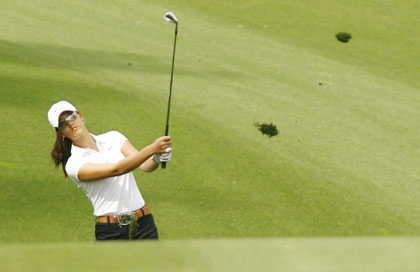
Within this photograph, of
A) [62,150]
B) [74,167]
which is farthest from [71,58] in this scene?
[74,167]

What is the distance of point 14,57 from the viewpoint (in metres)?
11.7

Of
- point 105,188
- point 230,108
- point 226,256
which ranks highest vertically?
point 226,256

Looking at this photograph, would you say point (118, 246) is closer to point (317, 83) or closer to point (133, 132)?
point (133, 132)

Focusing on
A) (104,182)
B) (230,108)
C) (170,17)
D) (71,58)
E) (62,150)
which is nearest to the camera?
(104,182)

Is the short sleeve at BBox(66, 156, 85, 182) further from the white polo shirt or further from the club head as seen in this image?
the club head

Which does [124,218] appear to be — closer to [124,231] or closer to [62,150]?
[124,231]

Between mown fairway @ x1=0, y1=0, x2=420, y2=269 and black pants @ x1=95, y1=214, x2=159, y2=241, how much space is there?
1.91 metres

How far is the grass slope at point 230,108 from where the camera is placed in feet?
25.0

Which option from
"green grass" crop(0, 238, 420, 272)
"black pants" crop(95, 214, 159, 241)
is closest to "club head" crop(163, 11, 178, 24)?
"black pants" crop(95, 214, 159, 241)

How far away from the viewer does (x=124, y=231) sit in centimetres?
499

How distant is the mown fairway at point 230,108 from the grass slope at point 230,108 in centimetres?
3

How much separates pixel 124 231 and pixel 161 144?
680 mm

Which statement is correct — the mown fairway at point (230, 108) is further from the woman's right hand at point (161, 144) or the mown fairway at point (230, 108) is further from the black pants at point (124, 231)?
the woman's right hand at point (161, 144)

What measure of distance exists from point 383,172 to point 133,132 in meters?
3.27
